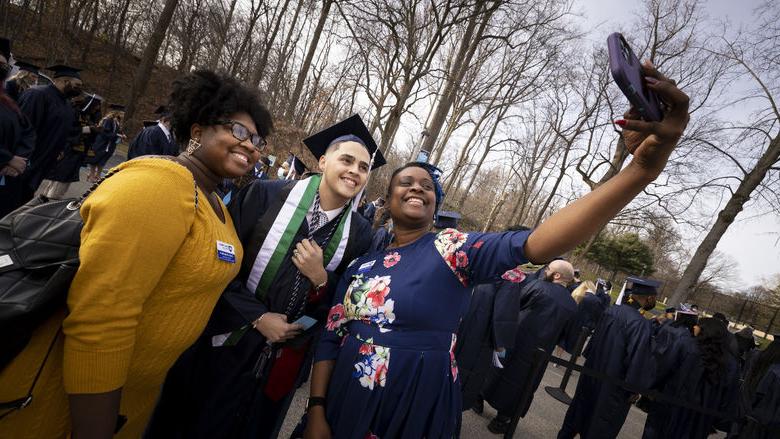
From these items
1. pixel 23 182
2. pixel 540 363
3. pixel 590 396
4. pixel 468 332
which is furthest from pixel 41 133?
pixel 590 396

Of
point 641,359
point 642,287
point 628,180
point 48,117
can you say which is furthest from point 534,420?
point 48,117

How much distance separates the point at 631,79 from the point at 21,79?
7.43 m

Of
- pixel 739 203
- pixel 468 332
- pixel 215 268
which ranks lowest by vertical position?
pixel 468 332

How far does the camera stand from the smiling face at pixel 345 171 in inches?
76.6

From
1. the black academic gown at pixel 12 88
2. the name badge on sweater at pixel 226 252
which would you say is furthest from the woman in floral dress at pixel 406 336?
the black academic gown at pixel 12 88

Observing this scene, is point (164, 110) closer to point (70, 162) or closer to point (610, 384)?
point (70, 162)

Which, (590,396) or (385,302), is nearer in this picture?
(385,302)

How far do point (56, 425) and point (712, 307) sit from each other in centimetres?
3869

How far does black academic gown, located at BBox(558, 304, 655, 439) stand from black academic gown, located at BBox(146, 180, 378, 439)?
3933mm

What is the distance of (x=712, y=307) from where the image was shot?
2780cm

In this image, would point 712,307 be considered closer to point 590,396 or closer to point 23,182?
point 590,396

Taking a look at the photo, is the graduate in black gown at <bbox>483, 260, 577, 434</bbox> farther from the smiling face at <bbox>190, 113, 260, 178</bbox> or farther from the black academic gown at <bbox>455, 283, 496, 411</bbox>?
the smiling face at <bbox>190, 113, 260, 178</bbox>

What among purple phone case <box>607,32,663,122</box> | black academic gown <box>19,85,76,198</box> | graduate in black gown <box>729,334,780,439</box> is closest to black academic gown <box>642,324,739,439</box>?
graduate in black gown <box>729,334,780,439</box>

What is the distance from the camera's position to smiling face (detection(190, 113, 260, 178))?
57.3 inches
